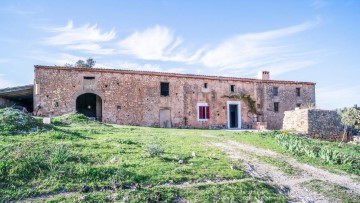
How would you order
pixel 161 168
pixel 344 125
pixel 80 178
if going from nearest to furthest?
1. pixel 80 178
2. pixel 161 168
3. pixel 344 125

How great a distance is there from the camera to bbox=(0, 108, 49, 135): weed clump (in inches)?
444

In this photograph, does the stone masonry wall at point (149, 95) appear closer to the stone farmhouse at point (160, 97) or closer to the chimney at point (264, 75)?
the stone farmhouse at point (160, 97)

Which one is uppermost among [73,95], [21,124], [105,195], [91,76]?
[91,76]

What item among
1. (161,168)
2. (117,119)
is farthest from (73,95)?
(161,168)

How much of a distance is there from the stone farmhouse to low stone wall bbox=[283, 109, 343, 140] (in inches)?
205

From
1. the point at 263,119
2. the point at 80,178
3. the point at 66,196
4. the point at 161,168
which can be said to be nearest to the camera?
the point at 66,196

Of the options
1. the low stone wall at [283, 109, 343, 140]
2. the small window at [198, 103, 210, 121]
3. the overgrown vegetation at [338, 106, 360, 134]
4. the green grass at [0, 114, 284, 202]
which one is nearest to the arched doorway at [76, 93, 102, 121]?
the small window at [198, 103, 210, 121]

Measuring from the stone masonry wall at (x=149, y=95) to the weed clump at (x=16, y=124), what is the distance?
9043 millimetres

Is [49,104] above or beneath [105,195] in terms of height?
above

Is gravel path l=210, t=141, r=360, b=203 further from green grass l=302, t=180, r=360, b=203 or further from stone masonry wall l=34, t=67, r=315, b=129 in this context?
stone masonry wall l=34, t=67, r=315, b=129

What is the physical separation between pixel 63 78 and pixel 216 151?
15254 millimetres

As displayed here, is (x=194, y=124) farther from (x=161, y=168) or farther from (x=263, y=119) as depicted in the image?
(x=161, y=168)

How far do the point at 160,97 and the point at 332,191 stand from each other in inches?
712

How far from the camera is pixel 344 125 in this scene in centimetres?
2103
